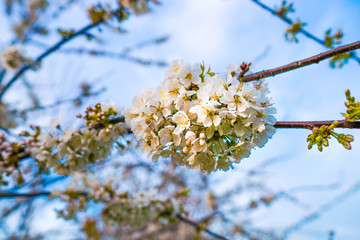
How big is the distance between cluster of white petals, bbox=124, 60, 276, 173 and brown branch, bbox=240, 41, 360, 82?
3.0 inches

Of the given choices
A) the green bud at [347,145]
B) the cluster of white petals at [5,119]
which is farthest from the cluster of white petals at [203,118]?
the cluster of white petals at [5,119]

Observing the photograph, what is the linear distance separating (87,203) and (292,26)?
11.8ft

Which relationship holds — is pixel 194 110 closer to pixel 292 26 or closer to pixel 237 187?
pixel 292 26

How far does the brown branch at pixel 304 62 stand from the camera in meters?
1.25

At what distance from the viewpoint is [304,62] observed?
4.53 ft

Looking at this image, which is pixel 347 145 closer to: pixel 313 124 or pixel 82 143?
pixel 313 124

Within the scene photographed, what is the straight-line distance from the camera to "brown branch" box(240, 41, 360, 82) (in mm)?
1255

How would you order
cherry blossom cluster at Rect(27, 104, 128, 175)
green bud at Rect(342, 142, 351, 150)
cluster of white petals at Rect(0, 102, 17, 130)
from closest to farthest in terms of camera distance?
1. green bud at Rect(342, 142, 351, 150)
2. cherry blossom cluster at Rect(27, 104, 128, 175)
3. cluster of white petals at Rect(0, 102, 17, 130)

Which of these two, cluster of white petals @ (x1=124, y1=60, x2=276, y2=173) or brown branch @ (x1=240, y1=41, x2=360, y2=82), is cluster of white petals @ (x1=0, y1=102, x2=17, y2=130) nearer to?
cluster of white petals @ (x1=124, y1=60, x2=276, y2=173)

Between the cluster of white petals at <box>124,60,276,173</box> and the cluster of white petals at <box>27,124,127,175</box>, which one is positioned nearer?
the cluster of white petals at <box>124,60,276,173</box>

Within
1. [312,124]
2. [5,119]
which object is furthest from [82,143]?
[5,119]

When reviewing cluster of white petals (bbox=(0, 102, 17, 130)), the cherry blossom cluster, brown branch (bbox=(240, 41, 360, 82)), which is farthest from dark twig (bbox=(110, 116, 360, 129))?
cluster of white petals (bbox=(0, 102, 17, 130))

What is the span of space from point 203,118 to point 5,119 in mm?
5740

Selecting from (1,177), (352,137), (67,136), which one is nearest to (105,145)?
(67,136)
